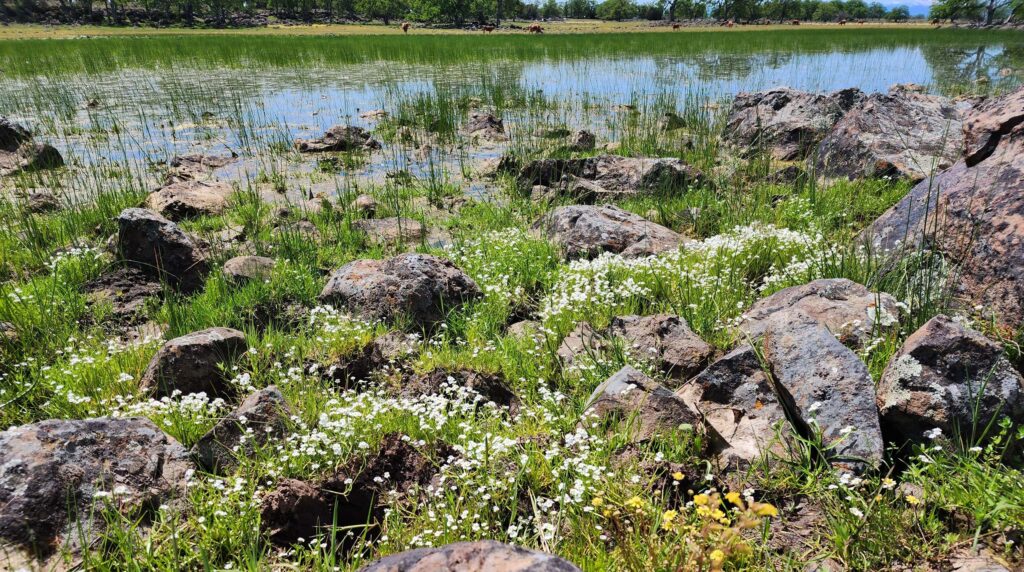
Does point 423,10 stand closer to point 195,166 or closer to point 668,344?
point 195,166

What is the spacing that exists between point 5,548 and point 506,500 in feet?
9.38

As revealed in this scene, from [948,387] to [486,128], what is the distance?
46.9ft

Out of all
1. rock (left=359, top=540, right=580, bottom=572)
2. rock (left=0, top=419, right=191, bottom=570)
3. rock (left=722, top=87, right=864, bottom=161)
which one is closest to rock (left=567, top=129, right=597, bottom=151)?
rock (left=722, top=87, right=864, bottom=161)

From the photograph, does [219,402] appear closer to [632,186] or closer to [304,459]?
[304,459]

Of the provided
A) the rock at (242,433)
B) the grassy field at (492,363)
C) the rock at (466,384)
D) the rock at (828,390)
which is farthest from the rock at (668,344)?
the rock at (242,433)

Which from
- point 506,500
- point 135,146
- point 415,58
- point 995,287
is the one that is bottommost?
point 506,500

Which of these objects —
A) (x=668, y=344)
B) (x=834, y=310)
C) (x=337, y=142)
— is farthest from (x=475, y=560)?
(x=337, y=142)

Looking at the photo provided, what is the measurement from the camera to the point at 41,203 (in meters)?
10.0

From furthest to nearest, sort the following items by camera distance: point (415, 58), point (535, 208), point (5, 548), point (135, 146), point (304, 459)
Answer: point (415, 58) → point (135, 146) → point (535, 208) → point (304, 459) → point (5, 548)

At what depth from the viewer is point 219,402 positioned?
4637mm

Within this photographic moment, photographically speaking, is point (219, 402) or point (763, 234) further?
point (763, 234)

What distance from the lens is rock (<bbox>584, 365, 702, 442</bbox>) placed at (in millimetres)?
4195

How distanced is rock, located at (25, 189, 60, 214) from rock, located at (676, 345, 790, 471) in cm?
1097

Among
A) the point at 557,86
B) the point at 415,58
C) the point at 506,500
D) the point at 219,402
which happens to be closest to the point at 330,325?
the point at 219,402
